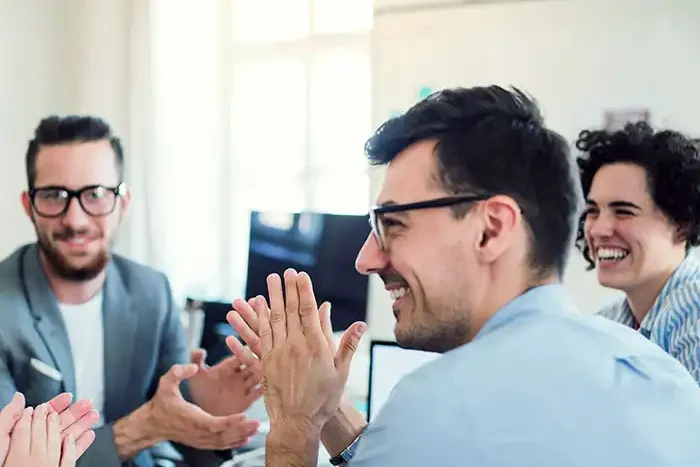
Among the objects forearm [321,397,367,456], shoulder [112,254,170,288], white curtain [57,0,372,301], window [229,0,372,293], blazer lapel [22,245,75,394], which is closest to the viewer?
forearm [321,397,367,456]

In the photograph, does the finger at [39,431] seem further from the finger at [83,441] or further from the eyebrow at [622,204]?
the eyebrow at [622,204]

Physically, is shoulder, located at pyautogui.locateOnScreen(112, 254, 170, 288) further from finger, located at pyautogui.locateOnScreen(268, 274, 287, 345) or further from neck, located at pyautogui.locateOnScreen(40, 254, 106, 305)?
finger, located at pyautogui.locateOnScreen(268, 274, 287, 345)

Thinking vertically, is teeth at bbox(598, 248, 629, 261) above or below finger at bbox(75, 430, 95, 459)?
above

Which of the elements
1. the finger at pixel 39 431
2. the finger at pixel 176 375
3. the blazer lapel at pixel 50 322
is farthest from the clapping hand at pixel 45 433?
the blazer lapel at pixel 50 322

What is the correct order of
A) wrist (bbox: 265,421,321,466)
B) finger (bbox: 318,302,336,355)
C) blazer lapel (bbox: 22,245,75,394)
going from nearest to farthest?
1. wrist (bbox: 265,421,321,466)
2. finger (bbox: 318,302,336,355)
3. blazer lapel (bbox: 22,245,75,394)

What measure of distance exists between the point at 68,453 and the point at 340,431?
0.48 meters

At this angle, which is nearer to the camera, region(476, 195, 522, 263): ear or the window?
region(476, 195, 522, 263): ear

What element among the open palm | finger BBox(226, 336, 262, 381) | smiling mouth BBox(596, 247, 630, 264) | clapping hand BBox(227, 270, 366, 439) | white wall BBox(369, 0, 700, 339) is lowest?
the open palm

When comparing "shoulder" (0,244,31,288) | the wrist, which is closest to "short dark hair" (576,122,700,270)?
the wrist

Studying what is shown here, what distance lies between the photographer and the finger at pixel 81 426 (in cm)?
131

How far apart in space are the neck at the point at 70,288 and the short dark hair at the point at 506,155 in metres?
1.14

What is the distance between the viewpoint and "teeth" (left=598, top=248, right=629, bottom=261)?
190 centimetres

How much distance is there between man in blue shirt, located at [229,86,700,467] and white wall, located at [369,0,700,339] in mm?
1310

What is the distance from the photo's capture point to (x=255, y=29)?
3467 millimetres
